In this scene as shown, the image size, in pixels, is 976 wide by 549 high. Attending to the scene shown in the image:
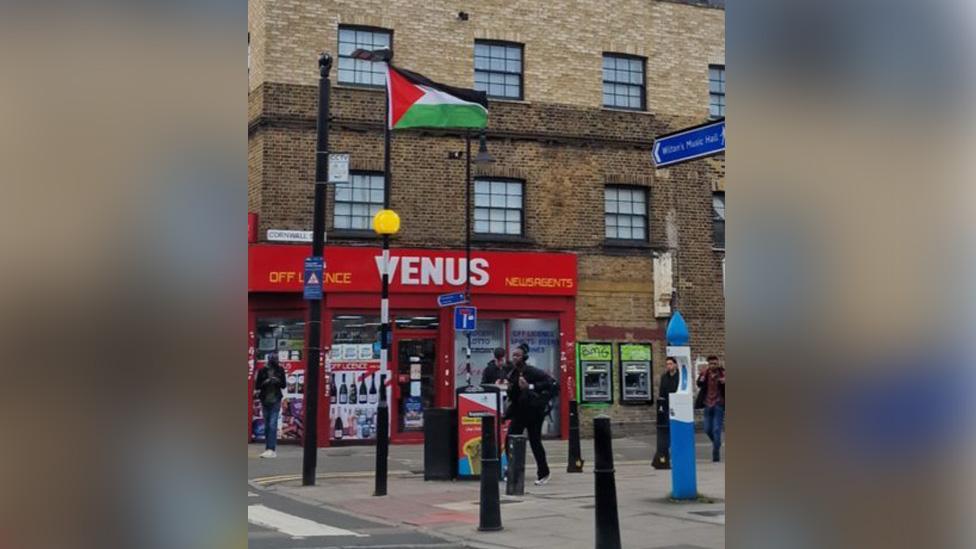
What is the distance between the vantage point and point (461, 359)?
20906mm

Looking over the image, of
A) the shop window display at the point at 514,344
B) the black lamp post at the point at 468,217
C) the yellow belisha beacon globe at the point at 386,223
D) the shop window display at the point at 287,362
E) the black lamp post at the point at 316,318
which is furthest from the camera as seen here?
the shop window display at the point at 514,344

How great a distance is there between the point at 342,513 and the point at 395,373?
953 cm

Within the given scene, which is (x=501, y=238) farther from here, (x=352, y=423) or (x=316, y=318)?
(x=316, y=318)

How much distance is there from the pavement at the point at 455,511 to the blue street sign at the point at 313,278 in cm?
280

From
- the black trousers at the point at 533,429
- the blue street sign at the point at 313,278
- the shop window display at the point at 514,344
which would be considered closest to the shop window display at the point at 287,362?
the shop window display at the point at 514,344

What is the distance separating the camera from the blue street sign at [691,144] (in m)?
8.40

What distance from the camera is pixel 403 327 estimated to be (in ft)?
68.0

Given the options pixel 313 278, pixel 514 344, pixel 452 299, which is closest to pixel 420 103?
pixel 313 278

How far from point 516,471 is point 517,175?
35.6 feet

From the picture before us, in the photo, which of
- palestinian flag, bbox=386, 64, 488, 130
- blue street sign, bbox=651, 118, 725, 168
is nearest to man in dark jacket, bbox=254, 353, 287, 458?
palestinian flag, bbox=386, 64, 488, 130

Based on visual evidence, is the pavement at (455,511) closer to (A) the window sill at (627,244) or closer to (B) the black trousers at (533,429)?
(B) the black trousers at (533,429)

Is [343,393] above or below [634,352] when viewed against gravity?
below
